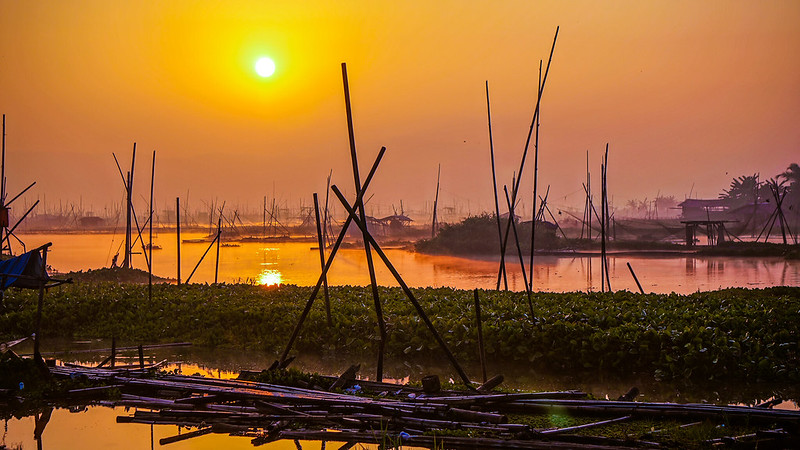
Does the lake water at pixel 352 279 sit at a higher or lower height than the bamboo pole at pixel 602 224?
lower

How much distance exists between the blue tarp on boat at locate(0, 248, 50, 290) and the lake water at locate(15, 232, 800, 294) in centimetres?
981

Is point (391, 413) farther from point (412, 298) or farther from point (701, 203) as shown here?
point (701, 203)

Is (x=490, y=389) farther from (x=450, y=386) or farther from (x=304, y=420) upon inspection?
(x=304, y=420)

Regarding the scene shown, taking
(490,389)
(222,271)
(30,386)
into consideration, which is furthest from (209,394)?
(222,271)

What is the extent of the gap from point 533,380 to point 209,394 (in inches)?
148

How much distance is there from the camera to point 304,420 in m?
5.75

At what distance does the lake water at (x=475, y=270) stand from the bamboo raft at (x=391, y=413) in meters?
11.7

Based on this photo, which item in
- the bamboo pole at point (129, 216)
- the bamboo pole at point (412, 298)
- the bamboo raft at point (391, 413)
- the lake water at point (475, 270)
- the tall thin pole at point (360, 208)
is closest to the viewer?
the bamboo raft at point (391, 413)

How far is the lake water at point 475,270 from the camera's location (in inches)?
760

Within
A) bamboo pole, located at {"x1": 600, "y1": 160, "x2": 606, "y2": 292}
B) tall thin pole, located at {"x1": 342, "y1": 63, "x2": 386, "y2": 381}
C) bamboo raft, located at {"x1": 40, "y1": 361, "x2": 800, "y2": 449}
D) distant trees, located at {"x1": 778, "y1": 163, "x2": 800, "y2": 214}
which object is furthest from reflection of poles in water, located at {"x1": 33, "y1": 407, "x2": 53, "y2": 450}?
distant trees, located at {"x1": 778, "y1": 163, "x2": 800, "y2": 214}

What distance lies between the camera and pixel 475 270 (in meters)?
25.2

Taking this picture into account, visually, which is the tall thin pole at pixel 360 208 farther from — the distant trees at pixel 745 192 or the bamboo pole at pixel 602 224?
the distant trees at pixel 745 192

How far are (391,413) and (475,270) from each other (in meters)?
19.9

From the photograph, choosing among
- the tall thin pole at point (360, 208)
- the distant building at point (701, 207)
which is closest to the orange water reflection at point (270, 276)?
the tall thin pole at point (360, 208)
